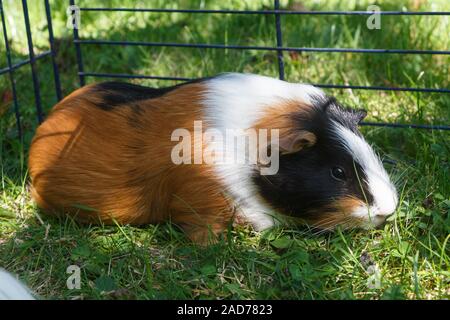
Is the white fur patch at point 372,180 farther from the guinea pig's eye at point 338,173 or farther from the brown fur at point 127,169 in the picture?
the brown fur at point 127,169

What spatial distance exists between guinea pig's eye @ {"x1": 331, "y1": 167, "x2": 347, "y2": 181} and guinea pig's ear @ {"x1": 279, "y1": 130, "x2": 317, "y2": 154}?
12 centimetres

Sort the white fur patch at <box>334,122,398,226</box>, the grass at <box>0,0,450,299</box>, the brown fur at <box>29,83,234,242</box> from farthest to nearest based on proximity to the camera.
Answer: the brown fur at <box>29,83,234,242</box> → the white fur patch at <box>334,122,398,226</box> → the grass at <box>0,0,450,299</box>

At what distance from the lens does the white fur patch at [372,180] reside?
2143 millimetres

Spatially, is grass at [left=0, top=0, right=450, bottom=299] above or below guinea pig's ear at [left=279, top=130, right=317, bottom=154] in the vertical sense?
below

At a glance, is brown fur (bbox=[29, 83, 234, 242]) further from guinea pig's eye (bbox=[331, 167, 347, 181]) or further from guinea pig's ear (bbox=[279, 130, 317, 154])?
guinea pig's eye (bbox=[331, 167, 347, 181])

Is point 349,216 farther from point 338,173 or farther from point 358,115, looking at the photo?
point 358,115

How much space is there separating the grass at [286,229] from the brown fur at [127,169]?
0.08 metres

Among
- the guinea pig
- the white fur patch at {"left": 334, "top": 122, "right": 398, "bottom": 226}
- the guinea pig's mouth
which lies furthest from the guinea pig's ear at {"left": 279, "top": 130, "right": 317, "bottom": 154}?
the guinea pig's mouth

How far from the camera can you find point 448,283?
199cm

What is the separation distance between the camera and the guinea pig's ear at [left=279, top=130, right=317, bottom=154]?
7.08 feet

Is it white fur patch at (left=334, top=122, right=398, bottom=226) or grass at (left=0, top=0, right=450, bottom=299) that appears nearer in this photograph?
grass at (left=0, top=0, right=450, bottom=299)

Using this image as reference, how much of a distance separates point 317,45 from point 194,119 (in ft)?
5.61

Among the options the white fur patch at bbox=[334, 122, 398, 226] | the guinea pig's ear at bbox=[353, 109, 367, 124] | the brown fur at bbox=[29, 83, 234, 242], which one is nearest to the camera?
the white fur patch at bbox=[334, 122, 398, 226]
